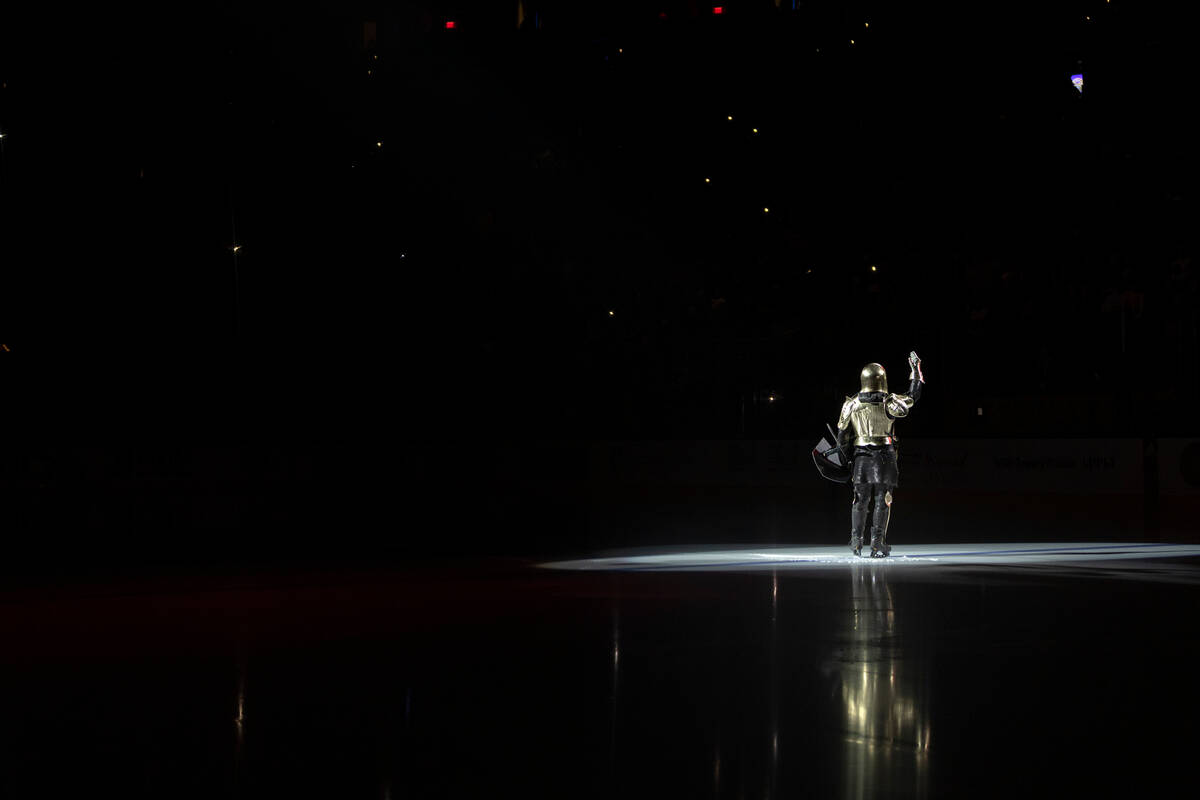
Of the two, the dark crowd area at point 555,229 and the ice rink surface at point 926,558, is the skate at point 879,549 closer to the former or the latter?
the ice rink surface at point 926,558

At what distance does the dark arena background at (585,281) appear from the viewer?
86.7 ft

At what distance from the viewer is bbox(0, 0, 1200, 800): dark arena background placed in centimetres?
2644

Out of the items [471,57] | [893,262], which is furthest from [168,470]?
[893,262]

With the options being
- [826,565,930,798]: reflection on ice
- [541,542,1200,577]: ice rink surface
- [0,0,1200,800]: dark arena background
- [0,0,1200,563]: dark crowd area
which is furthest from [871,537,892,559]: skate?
[0,0,1200,563]: dark crowd area

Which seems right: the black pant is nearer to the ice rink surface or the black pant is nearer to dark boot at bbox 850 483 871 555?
dark boot at bbox 850 483 871 555

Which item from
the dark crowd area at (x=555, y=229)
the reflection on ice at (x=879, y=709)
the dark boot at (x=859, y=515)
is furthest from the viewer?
the dark crowd area at (x=555, y=229)

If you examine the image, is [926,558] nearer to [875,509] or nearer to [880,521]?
[880,521]

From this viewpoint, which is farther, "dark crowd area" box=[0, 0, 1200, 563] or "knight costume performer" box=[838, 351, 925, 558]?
"dark crowd area" box=[0, 0, 1200, 563]

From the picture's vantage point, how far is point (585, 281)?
44.1 metres

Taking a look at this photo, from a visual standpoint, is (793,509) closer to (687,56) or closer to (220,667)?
(687,56)

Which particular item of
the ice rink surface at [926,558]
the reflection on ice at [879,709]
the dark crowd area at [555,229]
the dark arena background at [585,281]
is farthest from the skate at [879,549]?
the dark crowd area at [555,229]

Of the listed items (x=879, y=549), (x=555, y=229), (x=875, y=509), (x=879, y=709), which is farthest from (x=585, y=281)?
(x=879, y=709)

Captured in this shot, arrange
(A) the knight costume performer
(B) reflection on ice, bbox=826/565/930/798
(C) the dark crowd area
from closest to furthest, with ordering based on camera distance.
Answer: (B) reflection on ice, bbox=826/565/930/798, (A) the knight costume performer, (C) the dark crowd area

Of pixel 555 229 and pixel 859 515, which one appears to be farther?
pixel 555 229
